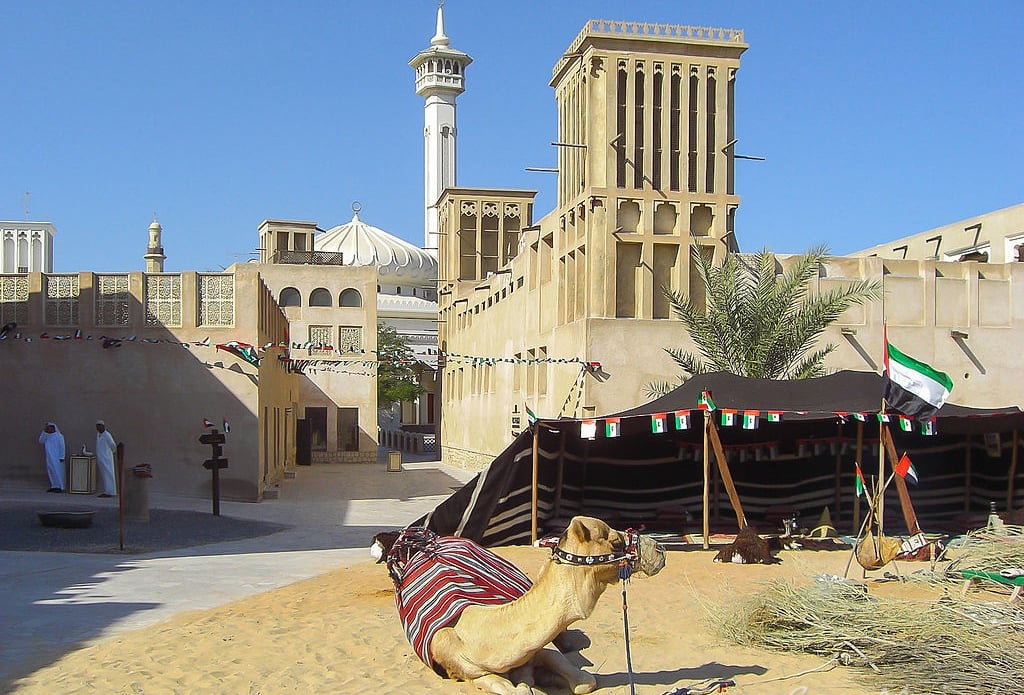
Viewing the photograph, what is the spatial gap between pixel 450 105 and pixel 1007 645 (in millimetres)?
67086

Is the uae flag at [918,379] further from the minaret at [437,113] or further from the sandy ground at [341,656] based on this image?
the minaret at [437,113]

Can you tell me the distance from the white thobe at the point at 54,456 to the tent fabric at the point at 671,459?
1052 cm

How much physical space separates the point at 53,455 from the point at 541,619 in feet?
55.5

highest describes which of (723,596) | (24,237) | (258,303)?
(24,237)

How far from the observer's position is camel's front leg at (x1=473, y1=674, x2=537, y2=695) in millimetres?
7082

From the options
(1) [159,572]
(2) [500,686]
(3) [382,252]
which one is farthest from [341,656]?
(3) [382,252]

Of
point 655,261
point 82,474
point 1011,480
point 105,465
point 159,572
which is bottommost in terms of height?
point 159,572

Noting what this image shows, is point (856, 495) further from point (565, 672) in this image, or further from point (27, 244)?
point (27, 244)

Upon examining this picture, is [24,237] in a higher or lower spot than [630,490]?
higher

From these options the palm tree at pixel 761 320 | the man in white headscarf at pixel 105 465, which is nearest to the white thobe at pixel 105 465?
the man in white headscarf at pixel 105 465

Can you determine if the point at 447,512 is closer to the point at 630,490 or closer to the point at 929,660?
the point at 630,490

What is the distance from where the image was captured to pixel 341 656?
8.39 m

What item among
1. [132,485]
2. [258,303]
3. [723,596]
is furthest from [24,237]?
[723,596]

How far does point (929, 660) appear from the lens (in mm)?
7469
